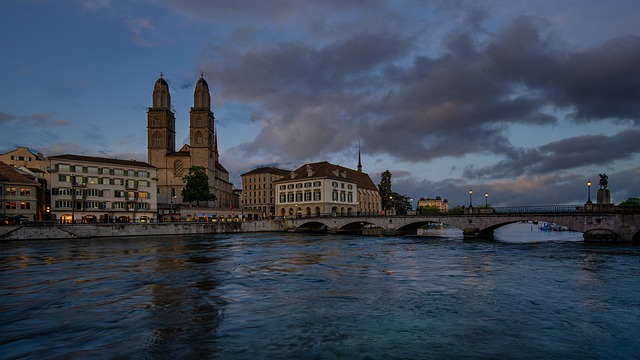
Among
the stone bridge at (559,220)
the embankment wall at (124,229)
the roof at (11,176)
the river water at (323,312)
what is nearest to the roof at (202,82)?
the embankment wall at (124,229)

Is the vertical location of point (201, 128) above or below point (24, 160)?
above

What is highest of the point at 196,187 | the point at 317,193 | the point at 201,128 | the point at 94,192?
the point at 201,128

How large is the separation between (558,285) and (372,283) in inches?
331

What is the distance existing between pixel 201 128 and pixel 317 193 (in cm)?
4148

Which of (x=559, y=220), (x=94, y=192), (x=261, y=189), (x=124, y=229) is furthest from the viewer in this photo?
(x=261, y=189)

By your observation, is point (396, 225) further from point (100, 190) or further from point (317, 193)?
point (100, 190)

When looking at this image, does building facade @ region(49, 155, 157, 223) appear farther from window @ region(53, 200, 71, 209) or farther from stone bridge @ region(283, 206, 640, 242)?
stone bridge @ region(283, 206, 640, 242)

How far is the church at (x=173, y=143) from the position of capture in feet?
347

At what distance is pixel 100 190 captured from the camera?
72188 millimetres

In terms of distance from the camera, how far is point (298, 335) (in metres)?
11.0

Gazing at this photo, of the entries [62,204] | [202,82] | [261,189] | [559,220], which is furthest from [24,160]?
[559,220]

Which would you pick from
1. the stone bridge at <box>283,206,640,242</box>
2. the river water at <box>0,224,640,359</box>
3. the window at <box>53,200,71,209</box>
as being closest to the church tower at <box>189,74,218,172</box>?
the window at <box>53,200,71,209</box>

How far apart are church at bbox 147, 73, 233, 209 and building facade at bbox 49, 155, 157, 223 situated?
25.0m

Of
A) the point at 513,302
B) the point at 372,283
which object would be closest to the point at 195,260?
the point at 372,283
